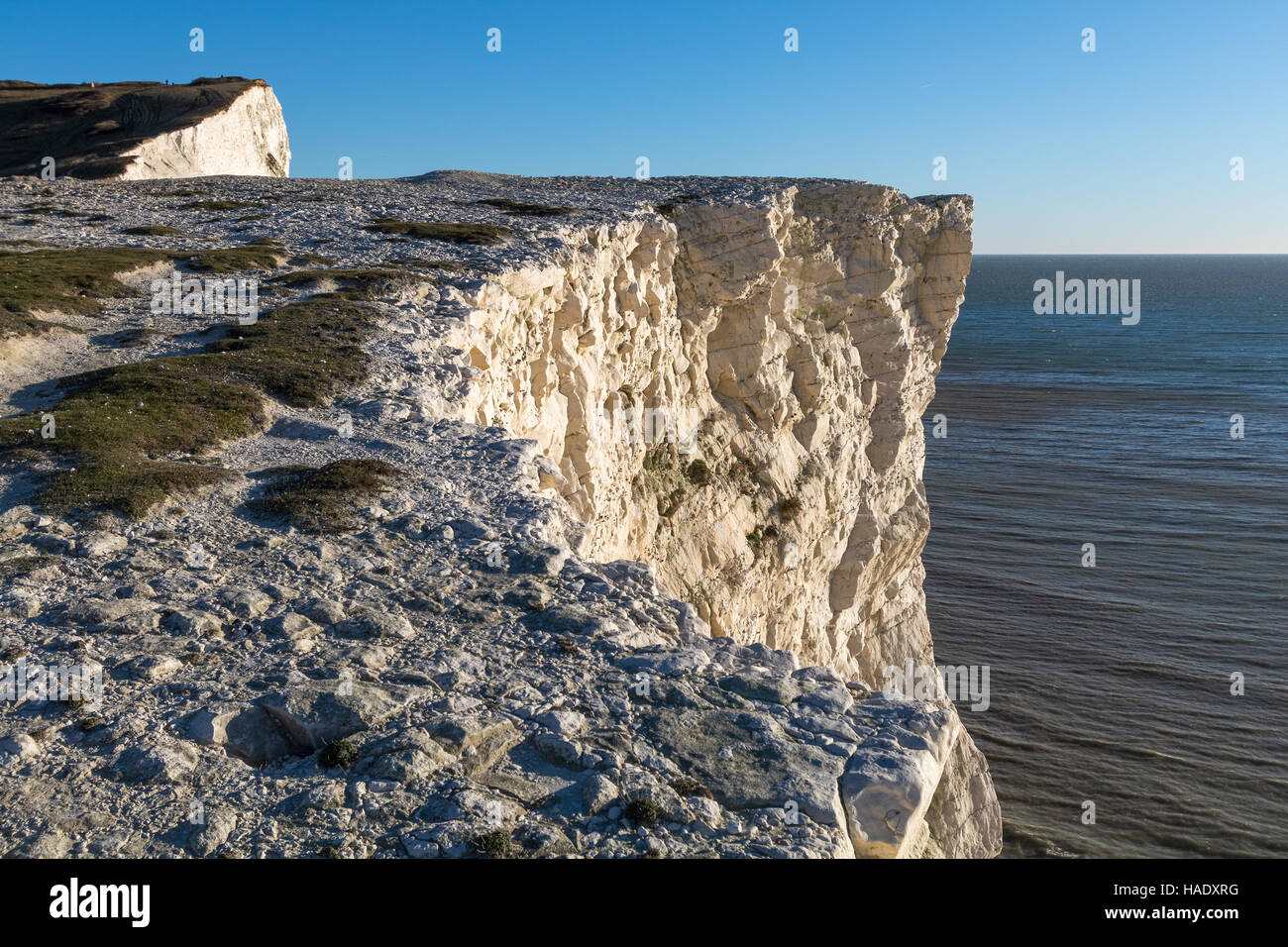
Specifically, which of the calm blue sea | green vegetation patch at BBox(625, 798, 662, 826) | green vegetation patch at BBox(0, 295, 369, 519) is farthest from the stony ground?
the calm blue sea

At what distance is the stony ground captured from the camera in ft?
21.6

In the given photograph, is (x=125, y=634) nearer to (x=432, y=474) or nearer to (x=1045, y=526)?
(x=432, y=474)

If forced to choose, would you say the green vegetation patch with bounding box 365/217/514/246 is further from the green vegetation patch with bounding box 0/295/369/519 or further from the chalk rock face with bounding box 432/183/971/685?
the green vegetation patch with bounding box 0/295/369/519

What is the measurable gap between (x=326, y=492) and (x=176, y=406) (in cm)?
358

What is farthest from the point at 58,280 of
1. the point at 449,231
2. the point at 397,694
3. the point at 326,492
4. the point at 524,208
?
the point at 397,694

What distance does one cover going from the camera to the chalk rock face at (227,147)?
1603 inches

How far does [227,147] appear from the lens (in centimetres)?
4666

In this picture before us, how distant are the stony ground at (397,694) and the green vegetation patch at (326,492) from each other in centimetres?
18

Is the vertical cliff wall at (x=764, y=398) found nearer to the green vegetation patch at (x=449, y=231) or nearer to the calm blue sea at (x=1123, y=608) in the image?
the green vegetation patch at (x=449, y=231)

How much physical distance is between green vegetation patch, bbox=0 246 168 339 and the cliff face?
20029mm

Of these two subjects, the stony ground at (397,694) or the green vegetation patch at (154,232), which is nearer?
the stony ground at (397,694)

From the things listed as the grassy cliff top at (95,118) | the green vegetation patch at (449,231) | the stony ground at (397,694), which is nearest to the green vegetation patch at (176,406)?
the stony ground at (397,694)

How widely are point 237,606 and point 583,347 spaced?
534 inches
